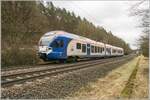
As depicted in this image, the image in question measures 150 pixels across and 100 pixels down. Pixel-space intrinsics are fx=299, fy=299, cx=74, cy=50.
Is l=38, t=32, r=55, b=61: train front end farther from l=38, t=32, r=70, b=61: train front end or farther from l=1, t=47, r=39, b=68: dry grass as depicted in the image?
l=1, t=47, r=39, b=68: dry grass

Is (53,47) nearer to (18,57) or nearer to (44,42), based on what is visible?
(44,42)

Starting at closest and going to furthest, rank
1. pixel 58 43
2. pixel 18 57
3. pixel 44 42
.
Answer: pixel 18 57 < pixel 58 43 < pixel 44 42

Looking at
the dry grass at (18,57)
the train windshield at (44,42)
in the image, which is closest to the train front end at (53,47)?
the train windshield at (44,42)

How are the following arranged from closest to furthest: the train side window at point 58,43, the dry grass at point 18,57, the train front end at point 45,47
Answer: the dry grass at point 18,57 → the train front end at point 45,47 → the train side window at point 58,43

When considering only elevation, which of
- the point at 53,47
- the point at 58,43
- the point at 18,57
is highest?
the point at 58,43

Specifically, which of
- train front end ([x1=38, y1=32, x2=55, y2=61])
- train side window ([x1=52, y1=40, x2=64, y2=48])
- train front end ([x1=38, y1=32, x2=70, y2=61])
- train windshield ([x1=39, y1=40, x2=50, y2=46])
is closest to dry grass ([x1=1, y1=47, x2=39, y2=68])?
train front end ([x1=38, y1=32, x2=55, y2=61])

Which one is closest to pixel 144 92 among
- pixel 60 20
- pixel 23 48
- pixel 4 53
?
pixel 4 53

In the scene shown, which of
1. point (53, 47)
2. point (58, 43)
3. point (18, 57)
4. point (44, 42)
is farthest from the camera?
point (44, 42)

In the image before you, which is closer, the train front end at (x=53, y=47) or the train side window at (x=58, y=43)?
the train front end at (x=53, y=47)

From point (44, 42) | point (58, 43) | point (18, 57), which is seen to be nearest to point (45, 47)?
point (44, 42)

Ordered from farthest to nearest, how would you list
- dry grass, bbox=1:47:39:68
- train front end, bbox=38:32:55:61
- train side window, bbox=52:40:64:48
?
train side window, bbox=52:40:64:48
train front end, bbox=38:32:55:61
dry grass, bbox=1:47:39:68

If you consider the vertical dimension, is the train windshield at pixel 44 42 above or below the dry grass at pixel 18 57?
above

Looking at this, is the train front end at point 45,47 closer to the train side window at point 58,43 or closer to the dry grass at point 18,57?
the train side window at point 58,43

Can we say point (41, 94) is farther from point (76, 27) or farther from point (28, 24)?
point (76, 27)
